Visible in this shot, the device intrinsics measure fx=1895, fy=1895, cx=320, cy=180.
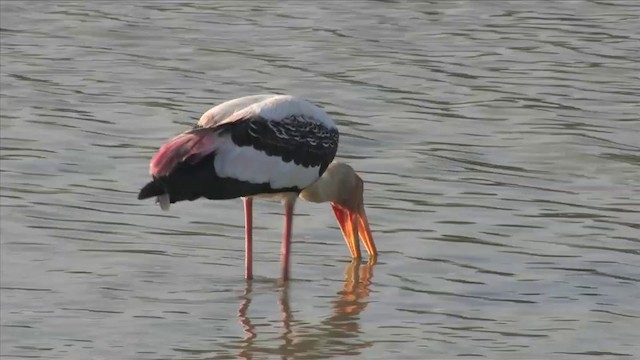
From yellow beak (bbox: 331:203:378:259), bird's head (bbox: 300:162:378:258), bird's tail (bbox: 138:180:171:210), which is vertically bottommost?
yellow beak (bbox: 331:203:378:259)

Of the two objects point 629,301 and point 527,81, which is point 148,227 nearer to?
point 629,301

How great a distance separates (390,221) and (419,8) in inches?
310

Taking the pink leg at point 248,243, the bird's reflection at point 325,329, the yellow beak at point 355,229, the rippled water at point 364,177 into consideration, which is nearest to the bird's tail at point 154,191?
the rippled water at point 364,177

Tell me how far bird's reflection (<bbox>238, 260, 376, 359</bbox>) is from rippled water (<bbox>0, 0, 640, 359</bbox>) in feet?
0.06

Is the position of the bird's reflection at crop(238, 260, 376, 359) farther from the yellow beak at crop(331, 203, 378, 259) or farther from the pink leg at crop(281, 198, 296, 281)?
the yellow beak at crop(331, 203, 378, 259)

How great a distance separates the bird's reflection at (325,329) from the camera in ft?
28.7

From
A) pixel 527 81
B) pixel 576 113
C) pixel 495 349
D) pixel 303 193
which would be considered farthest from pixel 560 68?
pixel 495 349

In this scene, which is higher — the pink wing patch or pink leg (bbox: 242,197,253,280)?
the pink wing patch

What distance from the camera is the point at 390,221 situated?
1147 cm

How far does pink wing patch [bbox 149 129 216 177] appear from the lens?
9578mm

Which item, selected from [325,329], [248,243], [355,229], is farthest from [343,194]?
[325,329]

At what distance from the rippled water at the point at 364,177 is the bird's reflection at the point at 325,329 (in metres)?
0.02

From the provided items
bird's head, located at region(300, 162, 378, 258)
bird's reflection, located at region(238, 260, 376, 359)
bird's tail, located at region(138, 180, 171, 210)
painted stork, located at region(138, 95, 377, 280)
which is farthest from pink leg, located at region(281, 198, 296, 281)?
bird's tail, located at region(138, 180, 171, 210)

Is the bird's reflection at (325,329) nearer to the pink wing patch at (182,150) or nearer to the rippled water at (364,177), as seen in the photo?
the rippled water at (364,177)
